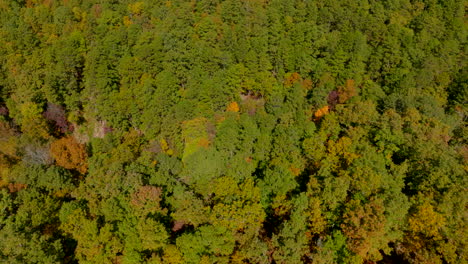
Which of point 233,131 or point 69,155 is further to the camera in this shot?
point 69,155

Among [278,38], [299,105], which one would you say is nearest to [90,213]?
[299,105]

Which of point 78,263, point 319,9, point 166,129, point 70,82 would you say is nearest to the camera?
point 78,263

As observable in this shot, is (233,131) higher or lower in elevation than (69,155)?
higher

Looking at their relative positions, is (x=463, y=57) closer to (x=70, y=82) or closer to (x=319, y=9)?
(x=319, y=9)

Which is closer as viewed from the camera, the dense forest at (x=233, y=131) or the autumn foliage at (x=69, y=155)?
the dense forest at (x=233, y=131)
